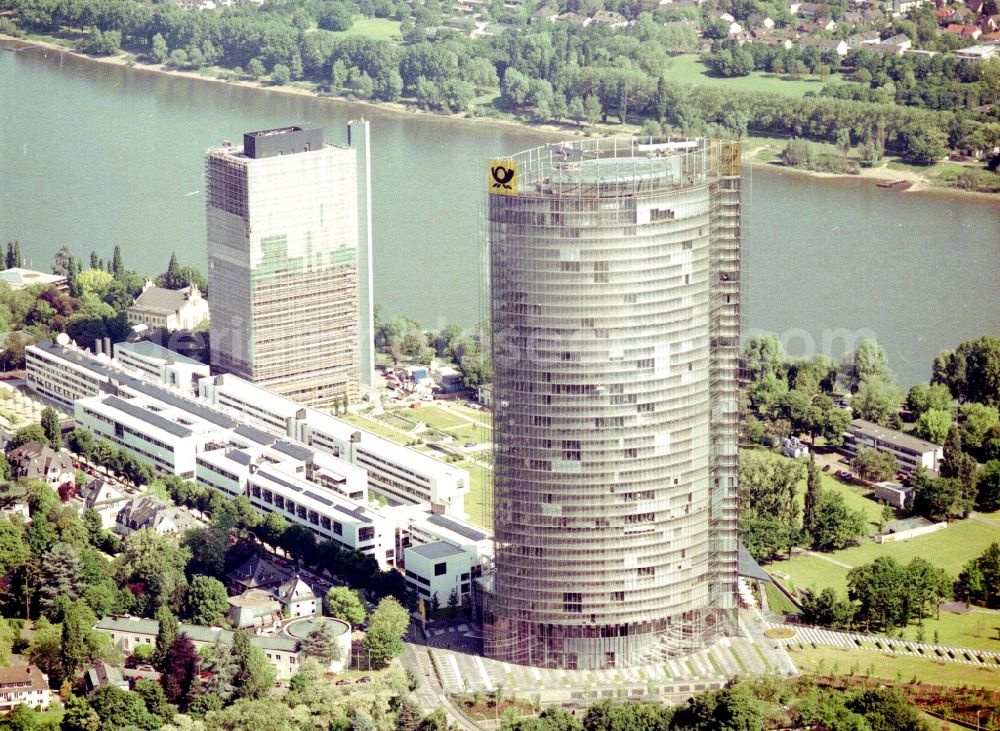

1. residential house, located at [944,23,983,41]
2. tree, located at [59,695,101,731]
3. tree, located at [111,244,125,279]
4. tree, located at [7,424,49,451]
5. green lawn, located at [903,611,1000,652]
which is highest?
residential house, located at [944,23,983,41]

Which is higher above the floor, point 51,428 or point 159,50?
point 159,50

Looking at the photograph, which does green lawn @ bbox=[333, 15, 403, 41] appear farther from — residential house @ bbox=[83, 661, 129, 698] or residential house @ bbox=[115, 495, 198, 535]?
residential house @ bbox=[83, 661, 129, 698]

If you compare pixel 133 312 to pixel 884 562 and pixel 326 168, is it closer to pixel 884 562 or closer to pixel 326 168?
pixel 326 168

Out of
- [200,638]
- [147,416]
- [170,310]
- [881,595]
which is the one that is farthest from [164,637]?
[170,310]

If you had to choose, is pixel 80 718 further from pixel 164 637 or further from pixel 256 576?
pixel 256 576

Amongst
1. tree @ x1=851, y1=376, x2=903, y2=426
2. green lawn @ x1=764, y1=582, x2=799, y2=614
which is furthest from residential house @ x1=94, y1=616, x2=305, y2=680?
tree @ x1=851, y1=376, x2=903, y2=426

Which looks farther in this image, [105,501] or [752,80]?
[752,80]

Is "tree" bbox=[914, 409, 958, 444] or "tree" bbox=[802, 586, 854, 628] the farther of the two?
"tree" bbox=[914, 409, 958, 444]
